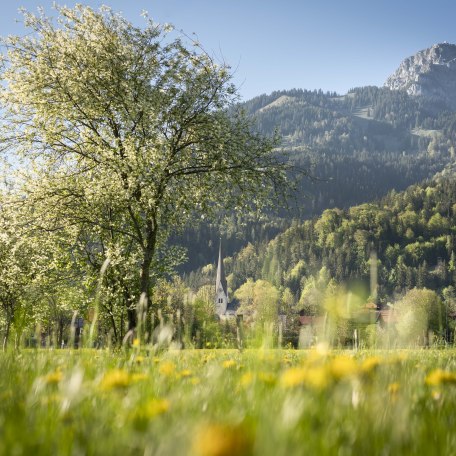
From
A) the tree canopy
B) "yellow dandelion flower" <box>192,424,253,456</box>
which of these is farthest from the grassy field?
the tree canopy

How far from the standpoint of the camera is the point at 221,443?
767mm

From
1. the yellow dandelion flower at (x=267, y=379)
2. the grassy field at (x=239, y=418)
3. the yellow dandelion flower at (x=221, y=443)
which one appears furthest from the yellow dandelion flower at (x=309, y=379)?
the yellow dandelion flower at (x=221, y=443)

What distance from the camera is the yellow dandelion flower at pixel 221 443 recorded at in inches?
29.8

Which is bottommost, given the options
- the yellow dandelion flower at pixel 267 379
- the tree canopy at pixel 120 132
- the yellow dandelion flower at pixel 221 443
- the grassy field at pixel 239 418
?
the yellow dandelion flower at pixel 267 379

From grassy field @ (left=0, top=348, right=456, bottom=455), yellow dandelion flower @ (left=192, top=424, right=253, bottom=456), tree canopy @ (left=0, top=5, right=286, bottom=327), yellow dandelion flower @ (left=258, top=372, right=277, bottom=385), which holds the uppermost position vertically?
tree canopy @ (left=0, top=5, right=286, bottom=327)

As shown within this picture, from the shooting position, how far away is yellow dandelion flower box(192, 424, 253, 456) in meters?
0.76

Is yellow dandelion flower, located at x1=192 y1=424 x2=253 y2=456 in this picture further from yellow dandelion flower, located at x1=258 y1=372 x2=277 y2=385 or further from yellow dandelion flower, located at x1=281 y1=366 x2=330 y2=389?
yellow dandelion flower, located at x1=258 y1=372 x2=277 y2=385

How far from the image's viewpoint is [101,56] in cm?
1811

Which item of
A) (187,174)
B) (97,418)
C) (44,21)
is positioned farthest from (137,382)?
(44,21)

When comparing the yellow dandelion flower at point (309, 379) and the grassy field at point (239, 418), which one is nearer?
the grassy field at point (239, 418)

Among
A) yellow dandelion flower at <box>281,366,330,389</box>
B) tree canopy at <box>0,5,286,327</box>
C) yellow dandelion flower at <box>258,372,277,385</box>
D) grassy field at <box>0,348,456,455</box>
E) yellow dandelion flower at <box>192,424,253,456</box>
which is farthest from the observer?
tree canopy at <box>0,5,286,327</box>

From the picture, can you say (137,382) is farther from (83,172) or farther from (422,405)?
(83,172)

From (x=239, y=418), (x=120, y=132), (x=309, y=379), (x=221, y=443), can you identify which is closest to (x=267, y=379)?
(x=309, y=379)

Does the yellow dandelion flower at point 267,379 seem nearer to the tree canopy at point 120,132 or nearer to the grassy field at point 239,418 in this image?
the grassy field at point 239,418
